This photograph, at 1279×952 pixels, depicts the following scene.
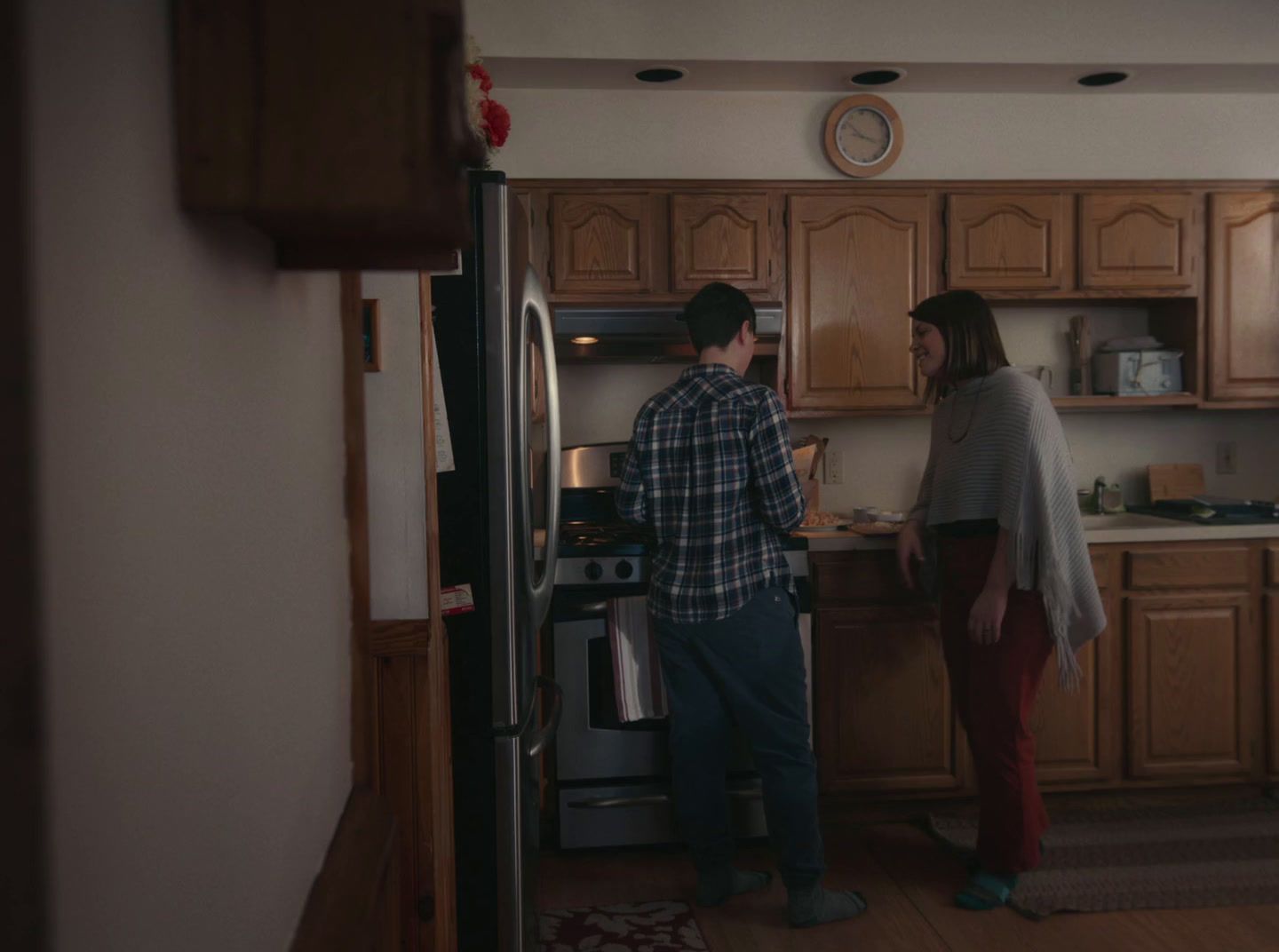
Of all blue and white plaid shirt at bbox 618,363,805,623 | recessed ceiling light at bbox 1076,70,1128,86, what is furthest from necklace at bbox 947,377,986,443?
recessed ceiling light at bbox 1076,70,1128,86

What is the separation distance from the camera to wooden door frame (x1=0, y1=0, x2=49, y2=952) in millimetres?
393

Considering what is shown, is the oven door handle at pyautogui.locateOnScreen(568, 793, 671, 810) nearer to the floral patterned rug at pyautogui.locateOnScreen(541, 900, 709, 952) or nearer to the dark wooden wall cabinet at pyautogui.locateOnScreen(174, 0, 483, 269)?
the floral patterned rug at pyautogui.locateOnScreen(541, 900, 709, 952)

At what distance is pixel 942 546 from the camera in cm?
277

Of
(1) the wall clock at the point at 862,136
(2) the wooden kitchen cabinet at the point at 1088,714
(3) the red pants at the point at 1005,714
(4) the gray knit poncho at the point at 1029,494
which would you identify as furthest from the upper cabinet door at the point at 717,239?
(2) the wooden kitchen cabinet at the point at 1088,714

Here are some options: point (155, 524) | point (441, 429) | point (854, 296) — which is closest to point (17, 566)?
point (155, 524)

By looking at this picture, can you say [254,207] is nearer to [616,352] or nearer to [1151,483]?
[616,352]

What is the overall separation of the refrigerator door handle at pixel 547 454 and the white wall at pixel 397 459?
299mm

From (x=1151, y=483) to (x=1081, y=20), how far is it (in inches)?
65.3

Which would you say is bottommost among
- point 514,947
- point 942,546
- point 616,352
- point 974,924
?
point 974,924

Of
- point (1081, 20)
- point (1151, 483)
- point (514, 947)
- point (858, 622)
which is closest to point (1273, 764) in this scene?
point (1151, 483)

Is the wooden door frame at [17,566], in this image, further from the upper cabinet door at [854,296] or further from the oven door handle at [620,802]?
the upper cabinet door at [854,296]

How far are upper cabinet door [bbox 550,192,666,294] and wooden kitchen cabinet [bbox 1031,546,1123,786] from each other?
1682 mm

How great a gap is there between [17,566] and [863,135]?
3646 mm

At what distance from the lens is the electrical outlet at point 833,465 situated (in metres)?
3.93
